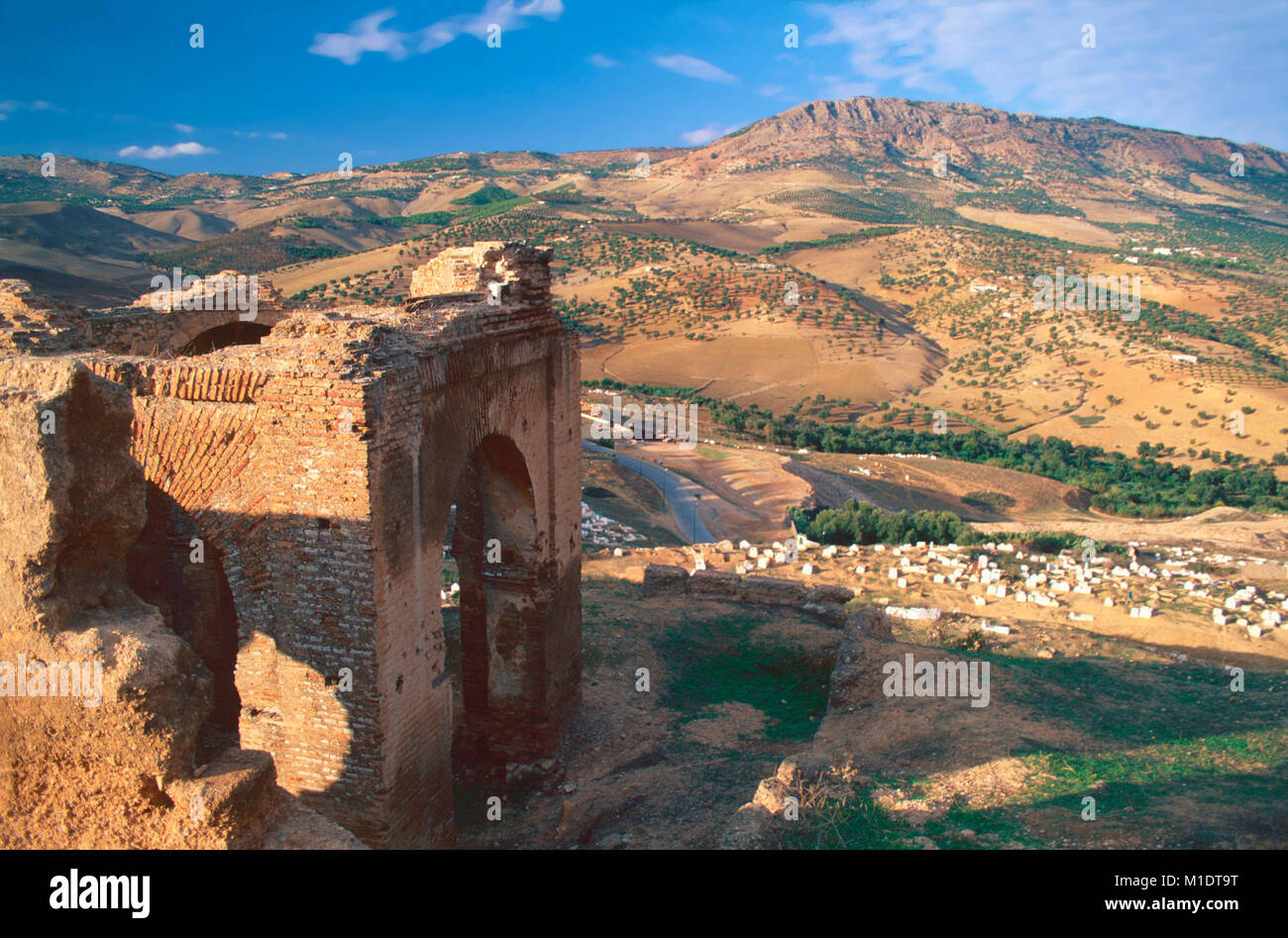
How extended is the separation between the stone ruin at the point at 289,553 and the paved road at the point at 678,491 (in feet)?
48.6

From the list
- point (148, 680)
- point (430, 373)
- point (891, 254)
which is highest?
point (891, 254)

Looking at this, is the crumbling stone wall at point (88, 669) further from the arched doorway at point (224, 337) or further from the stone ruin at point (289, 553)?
the arched doorway at point (224, 337)

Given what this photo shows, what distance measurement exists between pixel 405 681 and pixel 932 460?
32.9 m

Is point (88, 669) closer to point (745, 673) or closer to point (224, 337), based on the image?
point (224, 337)

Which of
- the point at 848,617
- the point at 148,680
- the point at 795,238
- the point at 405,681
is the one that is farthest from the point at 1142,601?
the point at 795,238

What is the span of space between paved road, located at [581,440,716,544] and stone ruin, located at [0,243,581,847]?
1482 centimetres

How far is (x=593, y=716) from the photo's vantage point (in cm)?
1159

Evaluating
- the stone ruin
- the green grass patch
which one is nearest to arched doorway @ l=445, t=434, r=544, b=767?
the stone ruin

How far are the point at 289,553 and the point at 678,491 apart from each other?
77.7 feet

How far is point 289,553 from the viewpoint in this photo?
7.09 metres

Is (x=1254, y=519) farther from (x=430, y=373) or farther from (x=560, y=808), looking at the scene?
(x=430, y=373)

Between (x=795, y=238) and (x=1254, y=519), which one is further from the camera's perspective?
(x=795, y=238)

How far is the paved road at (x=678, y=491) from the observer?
2667 centimetres

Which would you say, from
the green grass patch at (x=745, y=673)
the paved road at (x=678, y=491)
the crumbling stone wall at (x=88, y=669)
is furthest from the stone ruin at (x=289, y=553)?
the paved road at (x=678, y=491)
